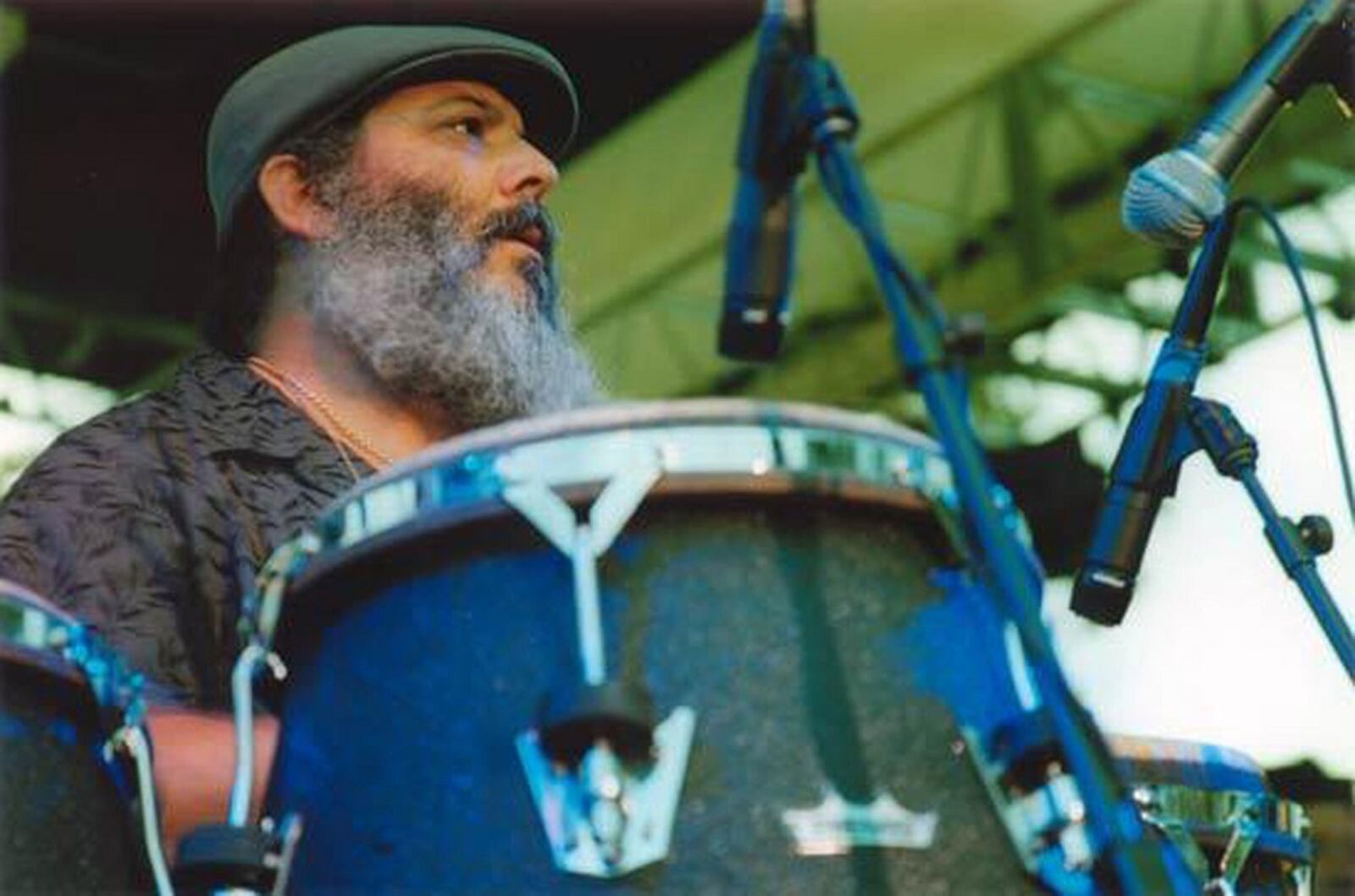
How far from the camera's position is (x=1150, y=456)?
1807 mm

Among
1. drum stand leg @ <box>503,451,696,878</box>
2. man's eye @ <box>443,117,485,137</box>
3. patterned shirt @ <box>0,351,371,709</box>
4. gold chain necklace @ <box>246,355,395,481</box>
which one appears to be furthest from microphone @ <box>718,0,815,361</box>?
man's eye @ <box>443,117,485,137</box>

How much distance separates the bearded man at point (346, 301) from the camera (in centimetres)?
230

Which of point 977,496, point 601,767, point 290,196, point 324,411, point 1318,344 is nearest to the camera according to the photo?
point 977,496

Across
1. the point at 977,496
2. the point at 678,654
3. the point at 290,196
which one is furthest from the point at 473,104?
the point at 977,496

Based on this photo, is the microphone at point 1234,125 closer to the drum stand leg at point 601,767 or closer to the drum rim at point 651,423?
the drum rim at point 651,423

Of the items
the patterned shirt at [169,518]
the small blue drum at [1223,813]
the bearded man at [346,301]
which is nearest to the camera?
the small blue drum at [1223,813]

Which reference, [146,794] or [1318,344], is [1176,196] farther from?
[146,794]

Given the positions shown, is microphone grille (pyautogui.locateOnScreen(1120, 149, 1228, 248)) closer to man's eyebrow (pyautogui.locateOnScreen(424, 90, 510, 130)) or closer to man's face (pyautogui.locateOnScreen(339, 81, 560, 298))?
man's face (pyautogui.locateOnScreen(339, 81, 560, 298))

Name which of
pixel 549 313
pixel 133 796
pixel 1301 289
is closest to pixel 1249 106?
pixel 1301 289

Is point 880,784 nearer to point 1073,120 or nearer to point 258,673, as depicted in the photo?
point 258,673

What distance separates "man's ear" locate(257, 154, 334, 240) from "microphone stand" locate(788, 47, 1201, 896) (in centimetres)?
145

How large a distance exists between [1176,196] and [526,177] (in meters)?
1.18

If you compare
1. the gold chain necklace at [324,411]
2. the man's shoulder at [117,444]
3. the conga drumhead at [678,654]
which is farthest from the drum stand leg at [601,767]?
the gold chain necklace at [324,411]

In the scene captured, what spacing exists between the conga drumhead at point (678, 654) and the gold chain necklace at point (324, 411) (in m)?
0.86
